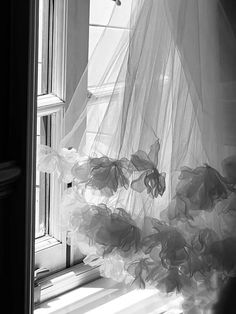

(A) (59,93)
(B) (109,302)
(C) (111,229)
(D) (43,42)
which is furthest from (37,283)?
(D) (43,42)

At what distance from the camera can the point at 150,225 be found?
1.16m

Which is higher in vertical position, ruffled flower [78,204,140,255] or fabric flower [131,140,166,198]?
fabric flower [131,140,166,198]

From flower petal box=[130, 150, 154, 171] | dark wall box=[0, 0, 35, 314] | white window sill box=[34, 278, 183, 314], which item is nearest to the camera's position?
dark wall box=[0, 0, 35, 314]

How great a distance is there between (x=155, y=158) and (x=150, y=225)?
0.13 meters

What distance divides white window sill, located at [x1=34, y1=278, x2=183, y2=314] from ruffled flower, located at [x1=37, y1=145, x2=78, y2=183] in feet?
0.95

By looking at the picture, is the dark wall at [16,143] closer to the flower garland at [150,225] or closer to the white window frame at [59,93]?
the flower garland at [150,225]

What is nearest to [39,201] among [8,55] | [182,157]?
[182,157]

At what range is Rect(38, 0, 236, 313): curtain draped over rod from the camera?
1147mm

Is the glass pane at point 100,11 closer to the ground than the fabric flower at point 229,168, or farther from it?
farther from it

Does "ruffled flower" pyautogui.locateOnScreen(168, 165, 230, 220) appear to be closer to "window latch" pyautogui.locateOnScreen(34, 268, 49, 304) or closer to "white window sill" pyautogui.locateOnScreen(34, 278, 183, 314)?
"white window sill" pyautogui.locateOnScreen(34, 278, 183, 314)

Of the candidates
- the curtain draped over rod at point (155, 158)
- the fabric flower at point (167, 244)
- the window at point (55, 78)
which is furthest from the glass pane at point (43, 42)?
the fabric flower at point (167, 244)

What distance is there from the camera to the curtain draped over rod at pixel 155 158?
1147 mm

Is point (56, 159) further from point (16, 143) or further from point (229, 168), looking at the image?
point (229, 168)

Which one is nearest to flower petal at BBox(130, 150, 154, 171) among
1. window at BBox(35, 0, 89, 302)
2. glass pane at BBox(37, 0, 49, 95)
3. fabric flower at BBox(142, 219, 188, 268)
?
fabric flower at BBox(142, 219, 188, 268)
